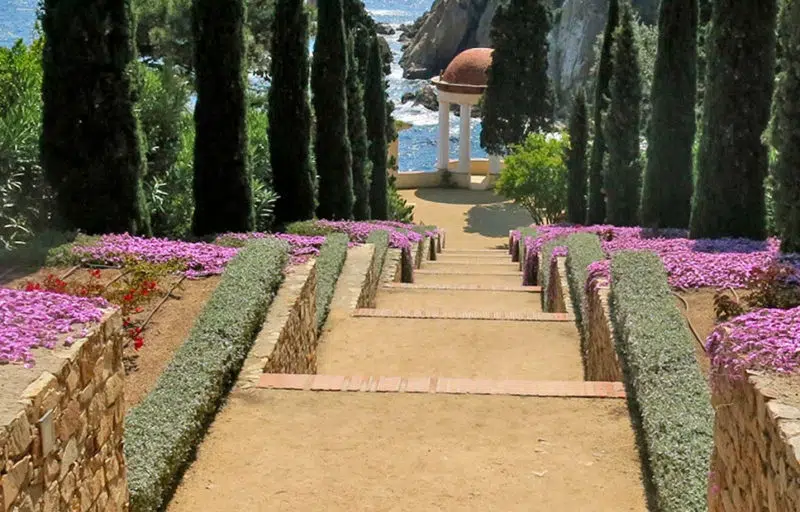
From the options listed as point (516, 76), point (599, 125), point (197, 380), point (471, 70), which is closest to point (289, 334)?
point (197, 380)

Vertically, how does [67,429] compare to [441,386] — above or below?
above

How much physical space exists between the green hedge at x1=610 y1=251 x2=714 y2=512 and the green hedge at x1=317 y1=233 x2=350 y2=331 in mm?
3660

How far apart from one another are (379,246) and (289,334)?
23.3 feet

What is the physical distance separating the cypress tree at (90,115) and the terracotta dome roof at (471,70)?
3109cm

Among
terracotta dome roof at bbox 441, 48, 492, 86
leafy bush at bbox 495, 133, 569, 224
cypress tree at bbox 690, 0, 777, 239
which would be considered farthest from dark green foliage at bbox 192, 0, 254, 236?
terracotta dome roof at bbox 441, 48, 492, 86

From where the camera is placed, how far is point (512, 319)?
1123 cm

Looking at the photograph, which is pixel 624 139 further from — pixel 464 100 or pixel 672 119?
pixel 464 100

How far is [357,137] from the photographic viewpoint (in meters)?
24.2

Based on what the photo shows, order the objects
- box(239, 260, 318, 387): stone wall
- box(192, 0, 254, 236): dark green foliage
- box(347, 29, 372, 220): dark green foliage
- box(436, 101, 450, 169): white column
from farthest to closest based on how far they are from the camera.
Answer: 1. box(436, 101, 450, 169): white column
2. box(347, 29, 372, 220): dark green foliage
3. box(192, 0, 254, 236): dark green foliage
4. box(239, 260, 318, 387): stone wall

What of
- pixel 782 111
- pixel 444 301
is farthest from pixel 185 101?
pixel 782 111

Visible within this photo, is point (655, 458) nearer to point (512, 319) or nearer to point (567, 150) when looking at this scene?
point (512, 319)

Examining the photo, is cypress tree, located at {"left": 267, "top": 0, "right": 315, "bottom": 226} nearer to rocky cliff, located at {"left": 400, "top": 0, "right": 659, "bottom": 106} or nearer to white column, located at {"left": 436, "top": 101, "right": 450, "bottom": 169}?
white column, located at {"left": 436, "top": 101, "right": 450, "bottom": 169}

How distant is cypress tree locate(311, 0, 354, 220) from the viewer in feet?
67.6

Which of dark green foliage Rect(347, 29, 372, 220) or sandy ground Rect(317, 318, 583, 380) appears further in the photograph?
dark green foliage Rect(347, 29, 372, 220)
